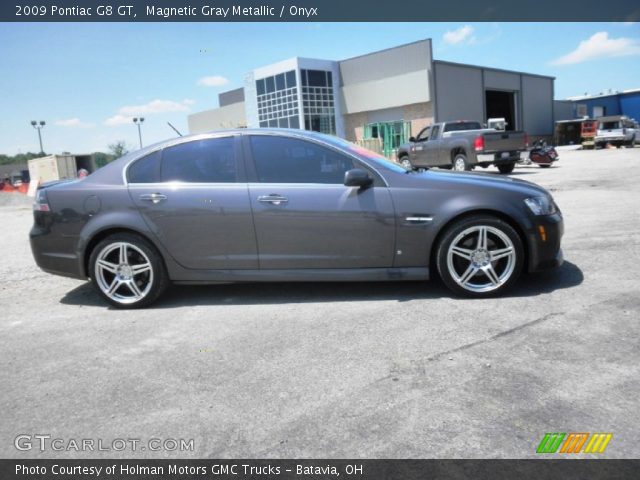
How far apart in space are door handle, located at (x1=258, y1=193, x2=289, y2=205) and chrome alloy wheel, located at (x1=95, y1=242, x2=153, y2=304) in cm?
123

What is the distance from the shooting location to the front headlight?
171 inches

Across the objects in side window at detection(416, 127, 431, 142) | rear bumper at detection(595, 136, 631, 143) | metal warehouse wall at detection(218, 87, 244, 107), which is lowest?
rear bumper at detection(595, 136, 631, 143)

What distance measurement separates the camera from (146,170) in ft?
15.6

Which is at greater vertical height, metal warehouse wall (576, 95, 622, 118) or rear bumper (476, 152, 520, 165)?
metal warehouse wall (576, 95, 622, 118)

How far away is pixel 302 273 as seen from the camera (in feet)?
14.7

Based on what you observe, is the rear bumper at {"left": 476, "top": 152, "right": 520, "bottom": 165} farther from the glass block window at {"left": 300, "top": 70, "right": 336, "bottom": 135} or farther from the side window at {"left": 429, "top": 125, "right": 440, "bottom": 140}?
the glass block window at {"left": 300, "top": 70, "right": 336, "bottom": 135}

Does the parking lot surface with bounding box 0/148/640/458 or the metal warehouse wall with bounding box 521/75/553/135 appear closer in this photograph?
the parking lot surface with bounding box 0/148/640/458

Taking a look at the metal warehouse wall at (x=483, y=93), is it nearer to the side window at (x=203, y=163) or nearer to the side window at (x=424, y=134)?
the side window at (x=424, y=134)

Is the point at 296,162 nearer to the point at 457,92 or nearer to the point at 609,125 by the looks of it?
the point at 609,125

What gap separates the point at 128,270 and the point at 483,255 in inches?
127

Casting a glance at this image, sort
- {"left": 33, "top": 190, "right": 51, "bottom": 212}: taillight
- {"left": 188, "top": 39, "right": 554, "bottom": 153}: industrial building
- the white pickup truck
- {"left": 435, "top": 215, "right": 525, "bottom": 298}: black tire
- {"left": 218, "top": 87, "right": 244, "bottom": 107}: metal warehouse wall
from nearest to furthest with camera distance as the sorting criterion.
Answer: {"left": 435, "top": 215, "right": 525, "bottom": 298}: black tire, {"left": 33, "top": 190, "right": 51, "bottom": 212}: taillight, the white pickup truck, {"left": 188, "top": 39, "right": 554, "bottom": 153}: industrial building, {"left": 218, "top": 87, "right": 244, "bottom": 107}: metal warehouse wall

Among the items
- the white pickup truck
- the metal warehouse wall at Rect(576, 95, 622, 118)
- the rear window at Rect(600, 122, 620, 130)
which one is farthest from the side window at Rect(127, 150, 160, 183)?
the metal warehouse wall at Rect(576, 95, 622, 118)

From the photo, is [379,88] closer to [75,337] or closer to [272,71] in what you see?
[272,71]

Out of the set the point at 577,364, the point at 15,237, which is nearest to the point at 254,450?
the point at 577,364
